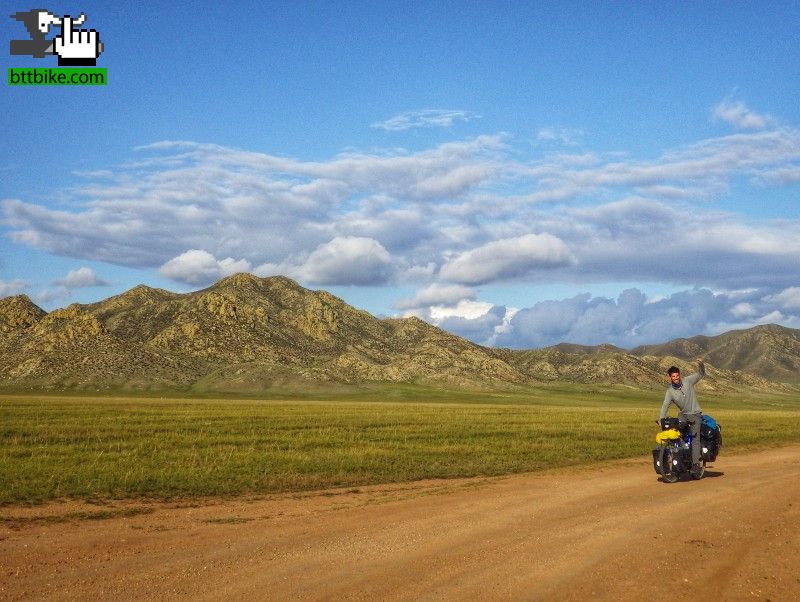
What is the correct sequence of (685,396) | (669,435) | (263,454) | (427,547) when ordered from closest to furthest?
(427,547) < (669,435) < (685,396) < (263,454)

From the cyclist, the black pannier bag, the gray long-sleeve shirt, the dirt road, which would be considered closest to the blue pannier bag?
the black pannier bag

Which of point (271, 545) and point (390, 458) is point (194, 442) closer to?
point (390, 458)

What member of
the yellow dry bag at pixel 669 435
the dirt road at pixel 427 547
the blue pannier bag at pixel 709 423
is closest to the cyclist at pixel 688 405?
the yellow dry bag at pixel 669 435

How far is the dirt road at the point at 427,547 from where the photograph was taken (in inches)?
392

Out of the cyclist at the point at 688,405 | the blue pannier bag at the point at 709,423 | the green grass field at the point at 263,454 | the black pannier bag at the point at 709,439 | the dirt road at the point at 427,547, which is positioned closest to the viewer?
the dirt road at the point at 427,547

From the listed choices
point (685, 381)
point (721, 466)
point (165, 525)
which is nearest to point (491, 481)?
point (685, 381)

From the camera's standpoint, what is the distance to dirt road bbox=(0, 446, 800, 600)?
997 cm

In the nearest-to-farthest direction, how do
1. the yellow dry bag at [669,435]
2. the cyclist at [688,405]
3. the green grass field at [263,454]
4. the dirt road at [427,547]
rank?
the dirt road at [427,547], the yellow dry bag at [669,435], the cyclist at [688,405], the green grass field at [263,454]

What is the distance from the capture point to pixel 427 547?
12.3 m

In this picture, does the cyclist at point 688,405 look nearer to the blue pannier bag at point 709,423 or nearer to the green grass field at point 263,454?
the blue pannier bag at point 709,423

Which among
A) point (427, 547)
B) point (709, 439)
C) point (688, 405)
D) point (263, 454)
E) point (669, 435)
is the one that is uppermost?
point (688, 405)

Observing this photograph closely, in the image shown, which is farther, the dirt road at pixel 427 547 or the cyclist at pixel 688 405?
the cyclist at pixel 688 405

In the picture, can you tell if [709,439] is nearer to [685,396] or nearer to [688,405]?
[688,405]

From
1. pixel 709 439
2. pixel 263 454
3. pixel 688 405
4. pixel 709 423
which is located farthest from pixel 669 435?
pixel 263 454
